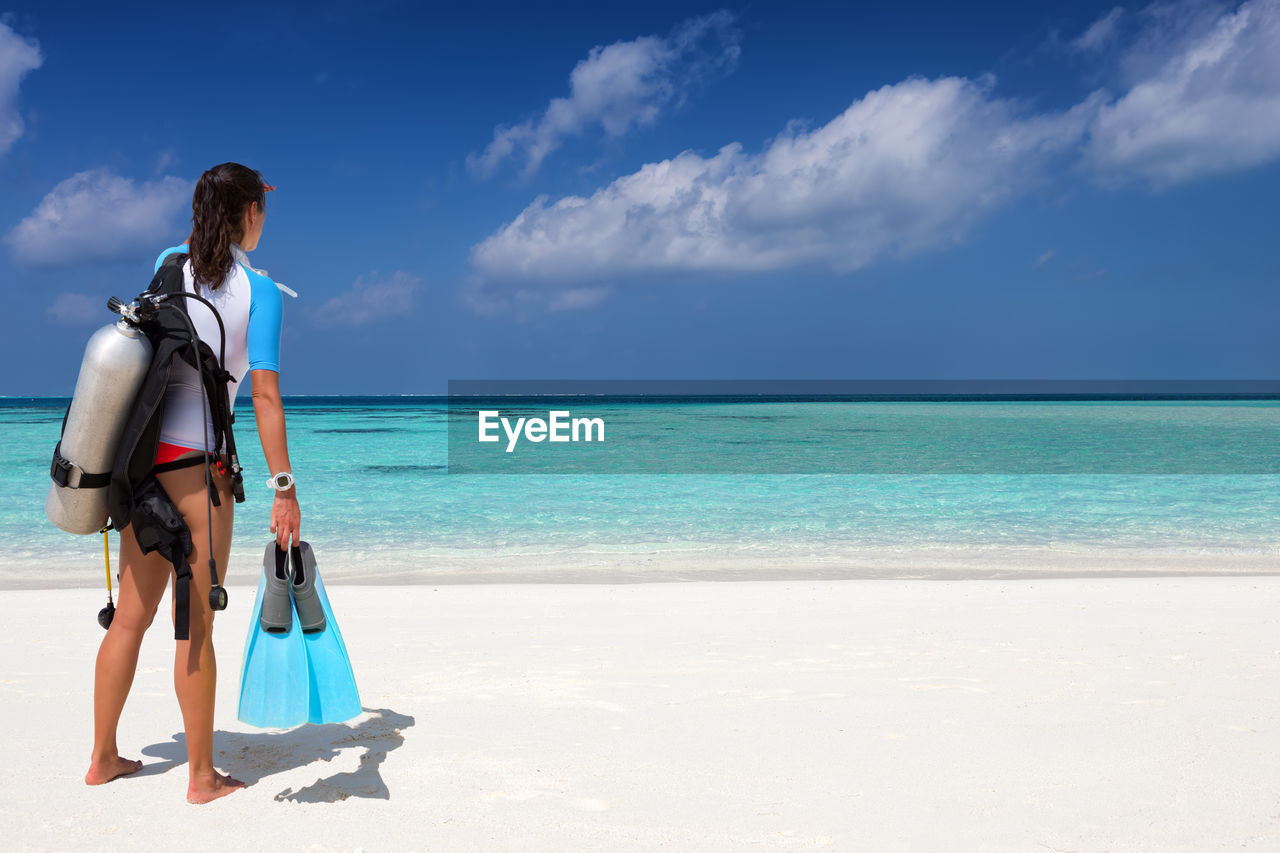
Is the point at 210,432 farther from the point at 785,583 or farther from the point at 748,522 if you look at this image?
the point at 748,522

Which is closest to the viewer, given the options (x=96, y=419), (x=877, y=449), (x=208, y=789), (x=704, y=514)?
(x=96, y=419)

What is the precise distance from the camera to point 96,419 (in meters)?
2.24

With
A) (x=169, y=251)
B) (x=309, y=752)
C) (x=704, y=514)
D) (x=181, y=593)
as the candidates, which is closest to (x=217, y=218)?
(x=169, y=251)

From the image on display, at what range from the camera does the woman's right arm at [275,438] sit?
2.33 m

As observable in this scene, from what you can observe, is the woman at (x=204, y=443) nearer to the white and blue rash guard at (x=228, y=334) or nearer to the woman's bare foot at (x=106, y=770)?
the white and blue rash guard at (x=228, y=334)

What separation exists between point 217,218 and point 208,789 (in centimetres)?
172

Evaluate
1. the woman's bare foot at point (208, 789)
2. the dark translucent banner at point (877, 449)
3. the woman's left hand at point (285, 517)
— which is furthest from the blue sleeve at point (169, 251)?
the dark translucent banner at point (877, 449)

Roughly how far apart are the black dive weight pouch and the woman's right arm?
0.25m

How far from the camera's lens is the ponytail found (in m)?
2.44

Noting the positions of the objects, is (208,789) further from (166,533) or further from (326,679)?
(166,533)

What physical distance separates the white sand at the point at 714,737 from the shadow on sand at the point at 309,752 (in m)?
0.01

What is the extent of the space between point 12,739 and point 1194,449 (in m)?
25.1

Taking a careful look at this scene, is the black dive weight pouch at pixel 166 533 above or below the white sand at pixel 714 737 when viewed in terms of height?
above

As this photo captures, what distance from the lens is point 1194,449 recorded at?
21828mm
